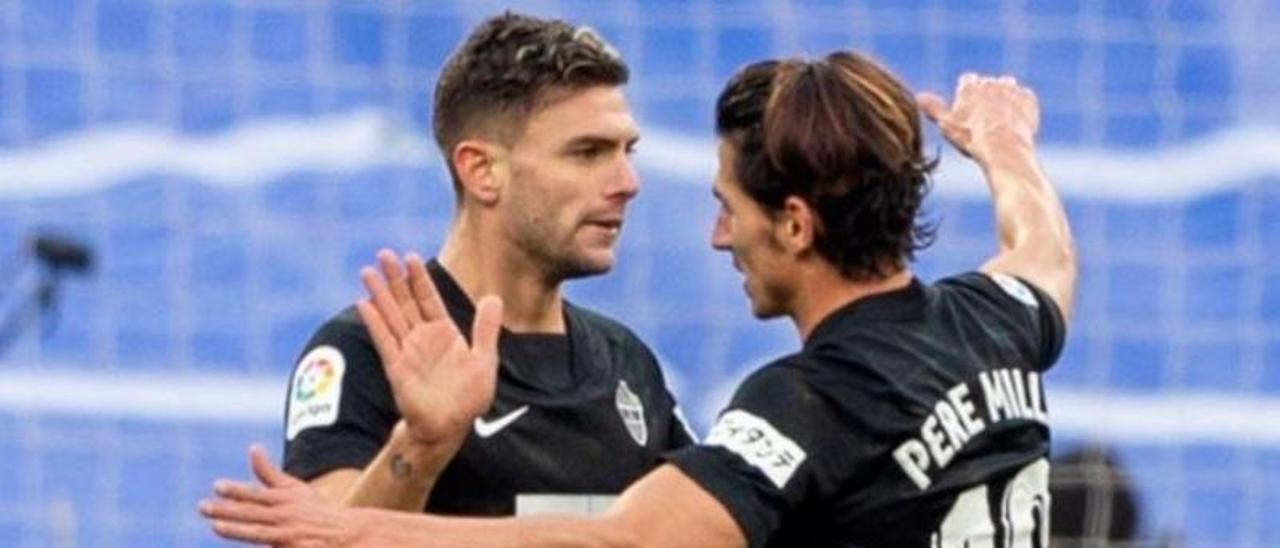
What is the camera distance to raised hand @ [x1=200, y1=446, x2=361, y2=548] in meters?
5.47

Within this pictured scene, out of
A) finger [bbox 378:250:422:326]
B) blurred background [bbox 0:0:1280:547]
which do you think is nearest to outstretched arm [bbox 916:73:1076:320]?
finger [bbox 378:250:422:326]

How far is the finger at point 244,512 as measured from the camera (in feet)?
18.0

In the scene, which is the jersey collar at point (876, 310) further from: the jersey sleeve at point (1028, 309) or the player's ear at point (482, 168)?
the player's ear at point (482, 168)

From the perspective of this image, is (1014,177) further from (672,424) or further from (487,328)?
(487,328)

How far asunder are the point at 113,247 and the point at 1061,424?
2.61 m

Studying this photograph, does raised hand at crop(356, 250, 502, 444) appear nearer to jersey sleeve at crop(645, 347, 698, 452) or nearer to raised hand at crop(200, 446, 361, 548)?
raised hand at crop(200, 446, 361, 548)

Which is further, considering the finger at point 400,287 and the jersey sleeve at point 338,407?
the jersey sleeve at point 338,407

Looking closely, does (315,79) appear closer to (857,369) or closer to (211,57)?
(211,57)

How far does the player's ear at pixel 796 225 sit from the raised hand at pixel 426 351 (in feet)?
1.46

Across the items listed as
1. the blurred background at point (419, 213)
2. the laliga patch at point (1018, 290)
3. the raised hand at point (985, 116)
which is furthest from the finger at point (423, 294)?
the blurred background at point (419, 213)

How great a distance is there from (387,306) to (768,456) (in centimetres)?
63

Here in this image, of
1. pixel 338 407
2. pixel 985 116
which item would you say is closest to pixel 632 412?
pixel 338 407

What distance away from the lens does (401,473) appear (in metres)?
5.66

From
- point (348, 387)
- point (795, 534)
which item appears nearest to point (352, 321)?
point (348, 387)
